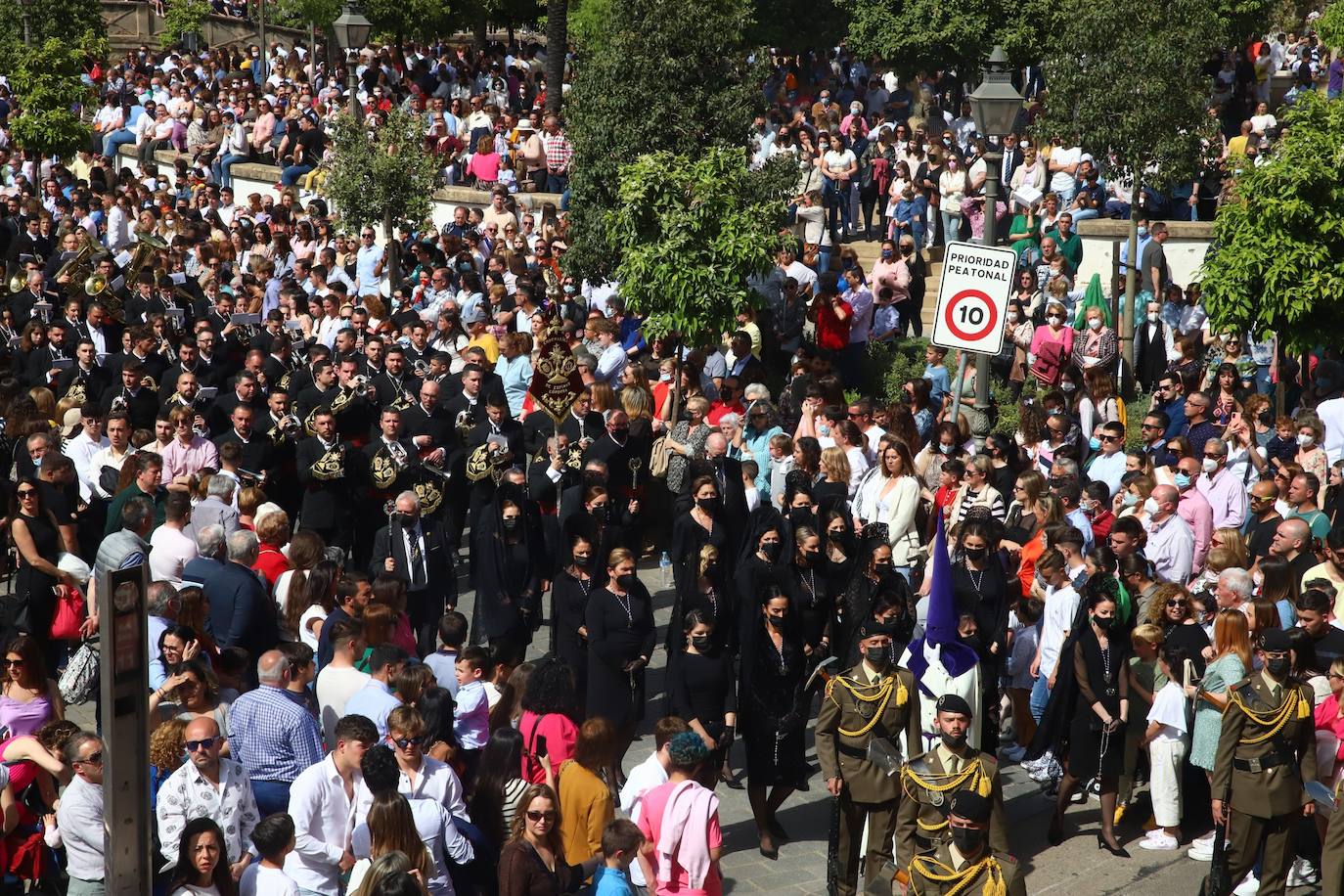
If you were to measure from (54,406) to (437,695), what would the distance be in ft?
25.7

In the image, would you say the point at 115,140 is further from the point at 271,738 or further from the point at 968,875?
the point at 968,875

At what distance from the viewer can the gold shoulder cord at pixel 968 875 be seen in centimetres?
772

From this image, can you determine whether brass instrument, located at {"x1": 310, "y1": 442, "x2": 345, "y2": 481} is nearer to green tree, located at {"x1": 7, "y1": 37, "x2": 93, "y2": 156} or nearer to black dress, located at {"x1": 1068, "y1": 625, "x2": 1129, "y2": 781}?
black dress, located at {"x1": 1068, "y1": 625, "x2": 1129, "y2": 781}

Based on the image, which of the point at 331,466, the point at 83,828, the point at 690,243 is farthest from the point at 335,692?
the point at 690,243

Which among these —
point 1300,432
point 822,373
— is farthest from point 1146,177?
point 1300,432

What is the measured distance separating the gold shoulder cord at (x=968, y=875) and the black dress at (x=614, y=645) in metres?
3.48

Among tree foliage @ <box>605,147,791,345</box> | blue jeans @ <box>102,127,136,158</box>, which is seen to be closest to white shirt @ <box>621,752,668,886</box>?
tree foliage @ <box>605,147,791,345</box>

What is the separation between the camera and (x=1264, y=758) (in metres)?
9.55

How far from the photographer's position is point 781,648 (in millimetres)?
10773

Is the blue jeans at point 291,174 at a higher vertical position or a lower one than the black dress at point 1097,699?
higher

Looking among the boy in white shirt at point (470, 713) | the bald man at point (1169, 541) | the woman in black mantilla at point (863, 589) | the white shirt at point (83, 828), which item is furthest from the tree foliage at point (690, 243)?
the white shirt at point (83, 828)

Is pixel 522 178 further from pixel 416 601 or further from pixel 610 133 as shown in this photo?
pixel 416 601

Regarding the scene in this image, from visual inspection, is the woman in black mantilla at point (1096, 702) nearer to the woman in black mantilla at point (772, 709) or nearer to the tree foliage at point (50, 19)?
the woman in black mantilla at point (772, 709)

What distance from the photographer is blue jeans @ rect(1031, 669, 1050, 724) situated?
37.8ft
